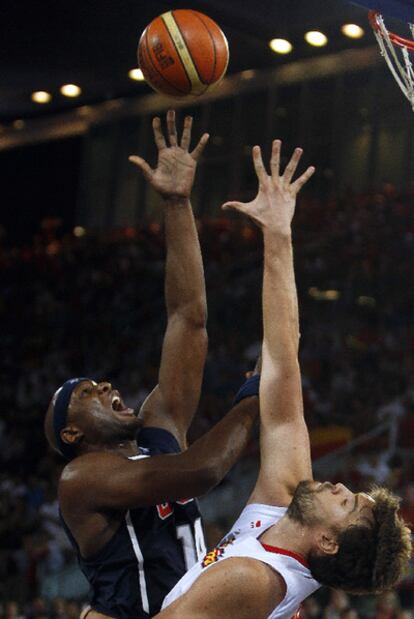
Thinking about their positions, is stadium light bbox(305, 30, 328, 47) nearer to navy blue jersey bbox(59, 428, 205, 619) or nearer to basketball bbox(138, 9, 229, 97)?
basketball bbox(138, 9, 229, 97)

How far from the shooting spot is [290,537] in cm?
275

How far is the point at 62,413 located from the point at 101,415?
0.12 meters

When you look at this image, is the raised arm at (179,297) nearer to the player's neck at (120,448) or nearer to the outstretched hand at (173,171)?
the outstretched hand at (173,171)

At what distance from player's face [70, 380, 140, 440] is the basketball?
121cm

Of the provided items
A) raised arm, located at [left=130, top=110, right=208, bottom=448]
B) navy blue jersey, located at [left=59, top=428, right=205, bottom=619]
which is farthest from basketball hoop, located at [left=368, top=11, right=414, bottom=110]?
navy blue jersey, located at [left=59, top=428, right=205, bottom=619]

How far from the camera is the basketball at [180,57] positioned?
3887 millimetres

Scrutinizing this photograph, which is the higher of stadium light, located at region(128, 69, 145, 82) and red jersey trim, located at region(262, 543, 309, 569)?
stadium light, located at region(128, 69, 145, 82)

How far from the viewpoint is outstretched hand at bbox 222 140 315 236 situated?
9.84 ft

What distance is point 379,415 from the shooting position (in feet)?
35.2

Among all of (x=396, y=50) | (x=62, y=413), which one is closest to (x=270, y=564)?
(x=62, y=413)

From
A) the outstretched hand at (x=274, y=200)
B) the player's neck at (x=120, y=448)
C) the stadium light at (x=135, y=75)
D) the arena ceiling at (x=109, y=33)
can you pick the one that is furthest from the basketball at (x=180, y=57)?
the stadium light at (x=135, y=75)

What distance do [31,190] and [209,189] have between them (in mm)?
3499

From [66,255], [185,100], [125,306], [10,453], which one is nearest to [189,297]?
[185,100]

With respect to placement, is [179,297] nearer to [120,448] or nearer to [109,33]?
[120,448]
